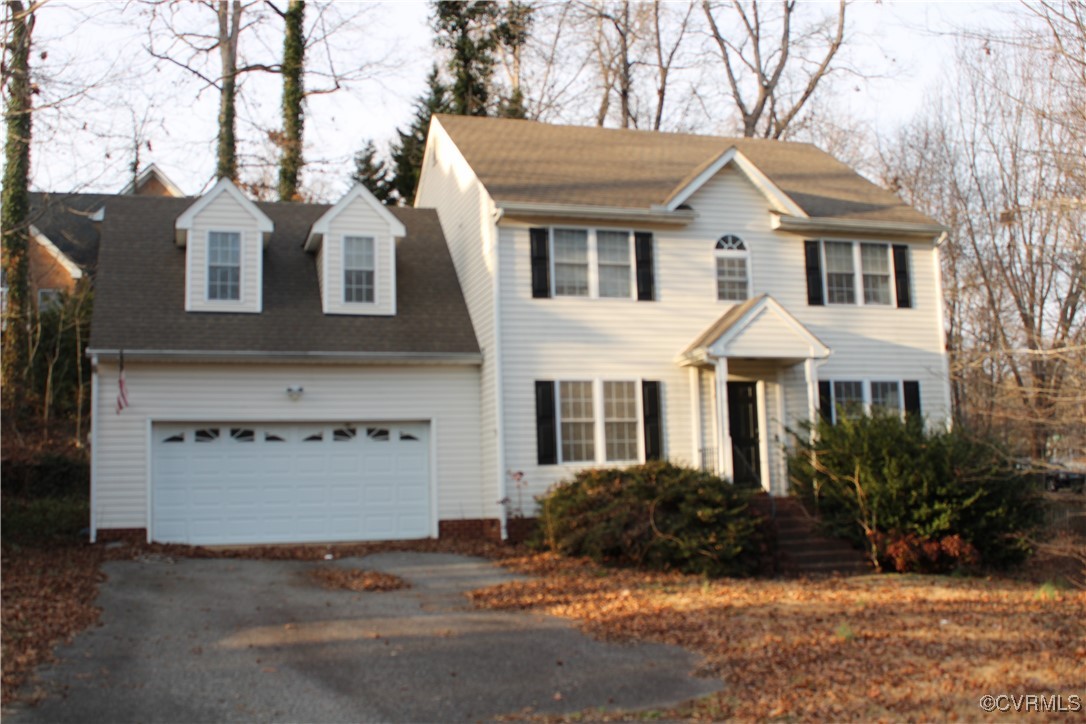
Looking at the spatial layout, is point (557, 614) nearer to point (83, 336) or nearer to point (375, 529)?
point (375, 529)

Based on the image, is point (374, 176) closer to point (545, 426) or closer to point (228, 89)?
point (228, 89)

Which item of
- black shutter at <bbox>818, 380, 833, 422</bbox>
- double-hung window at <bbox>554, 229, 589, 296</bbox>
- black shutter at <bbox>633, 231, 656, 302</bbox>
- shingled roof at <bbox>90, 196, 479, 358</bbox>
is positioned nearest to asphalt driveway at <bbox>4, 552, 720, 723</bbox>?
shingled roof at <bbox>90, 196, 479, 358</bbox>

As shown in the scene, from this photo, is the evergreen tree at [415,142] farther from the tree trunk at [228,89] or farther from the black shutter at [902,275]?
the black shutter at [902,275]

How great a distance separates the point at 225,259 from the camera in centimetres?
1733

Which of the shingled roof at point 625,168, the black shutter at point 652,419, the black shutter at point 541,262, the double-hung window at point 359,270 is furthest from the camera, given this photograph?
the shingled roof at point 625,168

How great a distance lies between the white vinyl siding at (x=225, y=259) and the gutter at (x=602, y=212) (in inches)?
170

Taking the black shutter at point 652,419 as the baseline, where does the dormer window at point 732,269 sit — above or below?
above

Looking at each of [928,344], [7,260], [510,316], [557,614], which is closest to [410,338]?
[510,316]

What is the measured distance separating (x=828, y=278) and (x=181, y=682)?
1429cm

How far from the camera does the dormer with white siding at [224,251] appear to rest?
1703cm

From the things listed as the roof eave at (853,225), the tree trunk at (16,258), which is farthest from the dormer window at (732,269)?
the tree trunk at (16,258)

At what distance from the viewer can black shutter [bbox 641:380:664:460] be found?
17438 mm
